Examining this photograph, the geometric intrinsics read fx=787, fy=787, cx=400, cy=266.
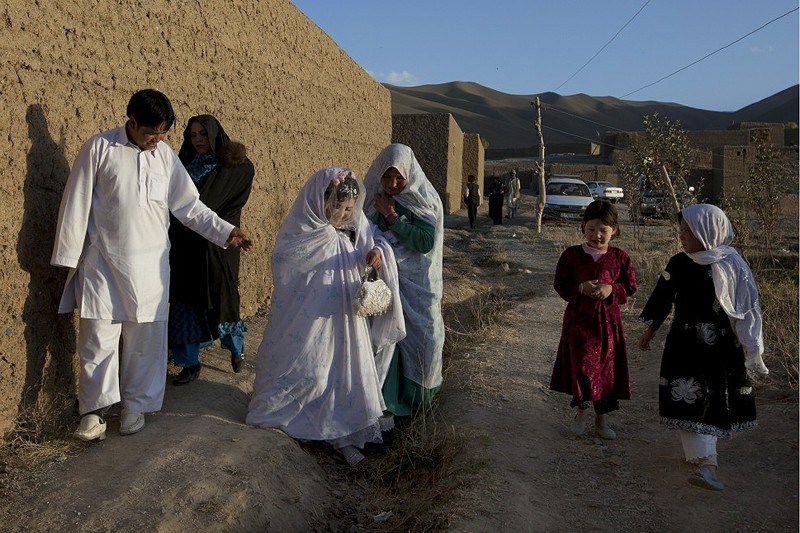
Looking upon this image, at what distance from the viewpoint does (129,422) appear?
11.2 feet

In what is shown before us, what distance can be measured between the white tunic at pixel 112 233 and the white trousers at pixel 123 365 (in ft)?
0.26

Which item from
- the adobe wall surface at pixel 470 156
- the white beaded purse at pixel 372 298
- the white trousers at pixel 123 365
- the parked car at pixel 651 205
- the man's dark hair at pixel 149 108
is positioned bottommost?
the white trousers at pixel 123 365

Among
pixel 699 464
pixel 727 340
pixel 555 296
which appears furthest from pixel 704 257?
pixel 555 296

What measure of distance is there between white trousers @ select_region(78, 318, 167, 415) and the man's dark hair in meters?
0.87

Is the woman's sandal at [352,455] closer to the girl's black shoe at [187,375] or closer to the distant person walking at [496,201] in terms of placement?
the girl's black shoe at [187,375]

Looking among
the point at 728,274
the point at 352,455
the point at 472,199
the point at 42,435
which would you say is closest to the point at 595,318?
the point at 728,274

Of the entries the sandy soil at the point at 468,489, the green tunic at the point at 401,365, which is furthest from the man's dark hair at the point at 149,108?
the sandy soil at the point at 468,489

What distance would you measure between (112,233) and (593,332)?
2.35 meters

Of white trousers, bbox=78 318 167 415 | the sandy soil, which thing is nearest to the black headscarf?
white trousers, bbox=78 318 167 415

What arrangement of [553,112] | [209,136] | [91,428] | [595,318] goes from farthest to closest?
[553,112] → [209,136] → [595,318] → [91,428]

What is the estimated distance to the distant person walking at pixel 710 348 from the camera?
137 inches

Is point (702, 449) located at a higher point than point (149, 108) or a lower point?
lower

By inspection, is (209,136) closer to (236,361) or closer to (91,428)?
(236,361)

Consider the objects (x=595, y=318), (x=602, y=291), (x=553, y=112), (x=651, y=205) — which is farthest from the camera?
(x=553, y=112)
